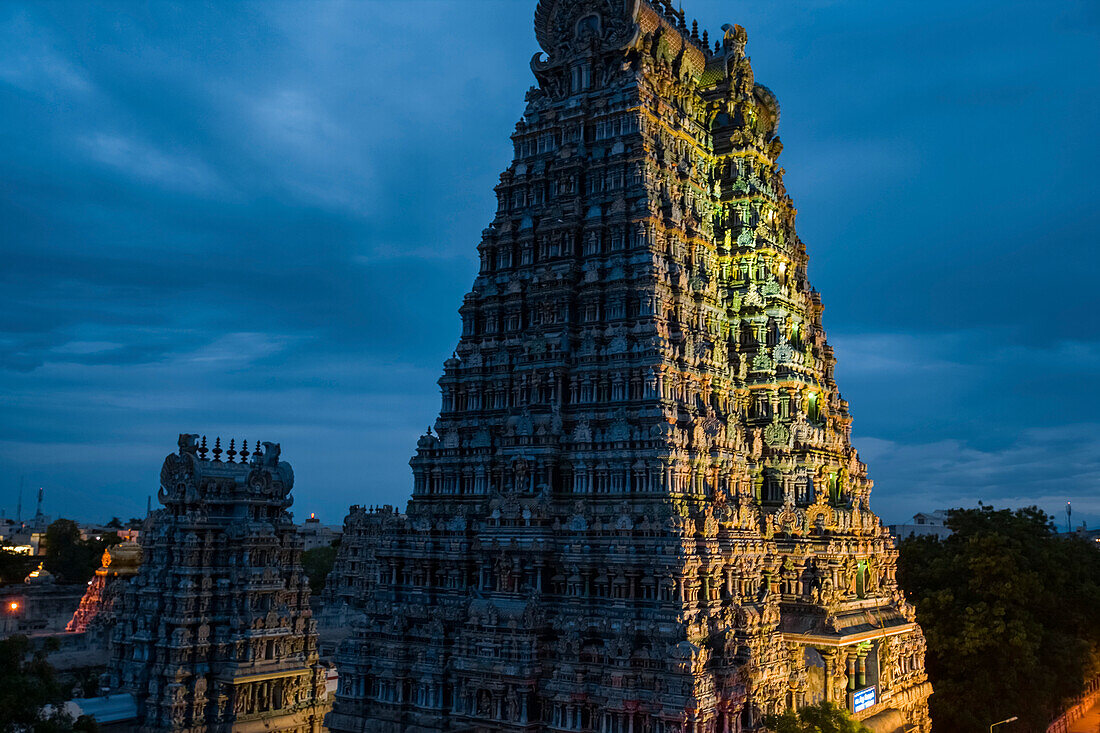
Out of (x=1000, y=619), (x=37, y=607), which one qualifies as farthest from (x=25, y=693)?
(x=37, y=607)

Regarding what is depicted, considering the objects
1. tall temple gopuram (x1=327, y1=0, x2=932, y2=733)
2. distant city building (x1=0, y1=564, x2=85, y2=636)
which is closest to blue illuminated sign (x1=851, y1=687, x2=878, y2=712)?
tall temple gopuram (x1=327, y1=0, x2=932, y2=733)

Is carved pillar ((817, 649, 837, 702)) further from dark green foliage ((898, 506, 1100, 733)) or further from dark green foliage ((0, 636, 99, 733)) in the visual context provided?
dark green foliage ((0, 636, 99, 733))

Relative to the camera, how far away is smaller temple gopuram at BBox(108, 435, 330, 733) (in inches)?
1029

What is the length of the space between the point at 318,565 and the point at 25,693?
69.7 metres

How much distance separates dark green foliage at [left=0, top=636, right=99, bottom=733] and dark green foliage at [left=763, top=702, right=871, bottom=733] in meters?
20.0

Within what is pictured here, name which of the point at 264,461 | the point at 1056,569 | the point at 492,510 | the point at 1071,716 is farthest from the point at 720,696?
the point at 1071,716

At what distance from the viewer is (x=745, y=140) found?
4500cm

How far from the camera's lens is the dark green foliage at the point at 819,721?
1135 inches

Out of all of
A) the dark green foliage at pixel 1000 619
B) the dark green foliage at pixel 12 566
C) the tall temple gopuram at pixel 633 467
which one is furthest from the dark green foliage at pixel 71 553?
the dark green foliage at pixel 1000 619

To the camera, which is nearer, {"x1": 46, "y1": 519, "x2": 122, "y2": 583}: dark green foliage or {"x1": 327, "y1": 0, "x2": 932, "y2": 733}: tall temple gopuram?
{"x1": 327, "y1": 0, "x2": 932, "y2": 733}: tall temple gopuram

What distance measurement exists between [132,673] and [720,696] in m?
17.5

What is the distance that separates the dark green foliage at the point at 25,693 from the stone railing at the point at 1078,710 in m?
50.3

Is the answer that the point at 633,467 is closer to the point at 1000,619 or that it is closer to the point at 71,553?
the point at 1000,619

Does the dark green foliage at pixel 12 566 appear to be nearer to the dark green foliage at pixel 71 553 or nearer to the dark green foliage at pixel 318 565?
the dark green foliage at pixel 71 553
